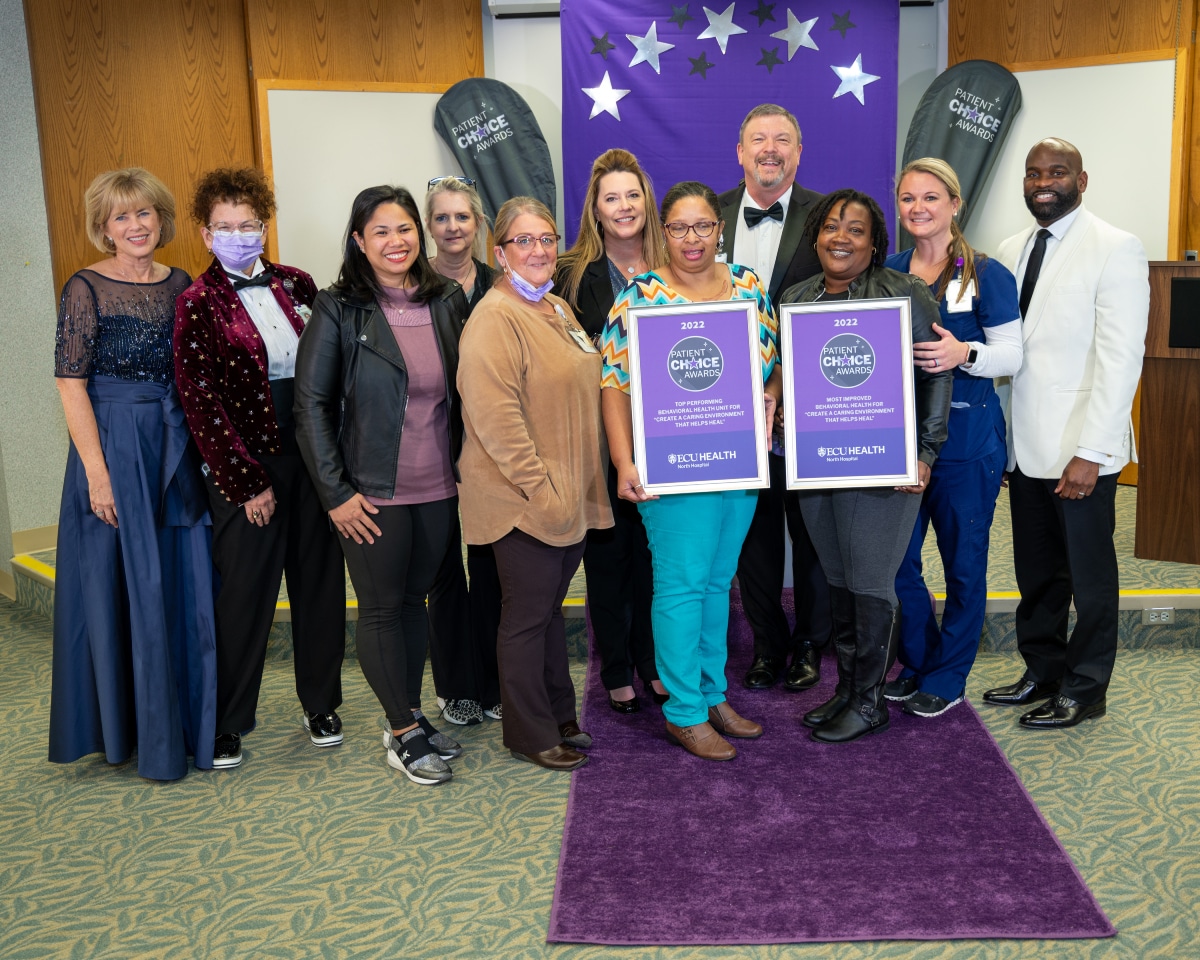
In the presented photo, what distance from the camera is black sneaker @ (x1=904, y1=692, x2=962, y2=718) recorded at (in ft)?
11.7

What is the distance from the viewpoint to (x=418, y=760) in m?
3.25

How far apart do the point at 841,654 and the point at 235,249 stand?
2203 mm

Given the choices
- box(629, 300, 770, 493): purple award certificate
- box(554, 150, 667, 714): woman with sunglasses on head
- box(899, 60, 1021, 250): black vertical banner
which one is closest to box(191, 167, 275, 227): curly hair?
box(554, 150, 667, 714): woman with sunglasses on head

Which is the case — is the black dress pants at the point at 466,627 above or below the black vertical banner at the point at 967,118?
below

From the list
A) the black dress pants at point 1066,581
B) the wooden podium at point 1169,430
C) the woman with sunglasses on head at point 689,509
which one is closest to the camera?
the woman with sunglasses on head at point 689,509

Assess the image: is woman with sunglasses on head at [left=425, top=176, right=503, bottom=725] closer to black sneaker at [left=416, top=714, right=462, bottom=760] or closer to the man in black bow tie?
black sneaker at [left=416, top=714, right=462, bottom=760]

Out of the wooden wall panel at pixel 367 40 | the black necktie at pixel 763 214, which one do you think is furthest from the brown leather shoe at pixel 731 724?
the wooden wall panel at pixel 367 40

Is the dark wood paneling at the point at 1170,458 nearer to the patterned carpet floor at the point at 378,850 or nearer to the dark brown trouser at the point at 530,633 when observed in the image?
the patterned carpet floor at the point at 378,850

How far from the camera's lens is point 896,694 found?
3.69 m

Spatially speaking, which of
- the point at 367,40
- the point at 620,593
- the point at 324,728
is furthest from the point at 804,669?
the point at 367,40

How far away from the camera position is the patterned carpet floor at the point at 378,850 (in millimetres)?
Result: 2469

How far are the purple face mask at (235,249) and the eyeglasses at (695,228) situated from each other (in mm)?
1216

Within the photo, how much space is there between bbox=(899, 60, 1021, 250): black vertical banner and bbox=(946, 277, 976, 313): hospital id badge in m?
2.90

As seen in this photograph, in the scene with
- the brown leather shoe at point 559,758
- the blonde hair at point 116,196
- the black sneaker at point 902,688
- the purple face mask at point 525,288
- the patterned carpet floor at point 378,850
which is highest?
the blonde hair at point 116,196
